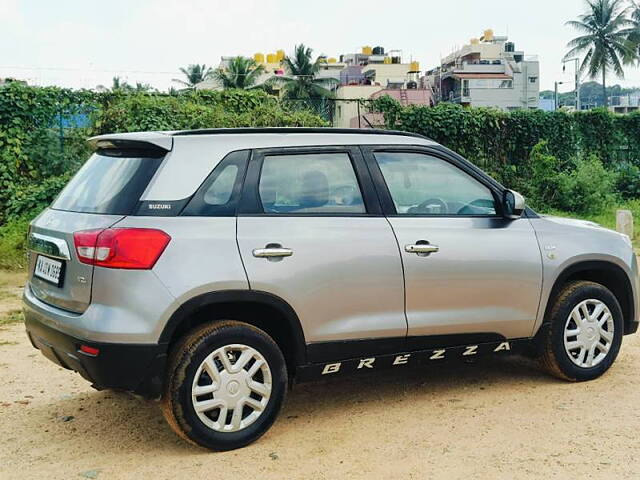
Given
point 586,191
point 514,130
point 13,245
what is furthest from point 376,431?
point 514,130

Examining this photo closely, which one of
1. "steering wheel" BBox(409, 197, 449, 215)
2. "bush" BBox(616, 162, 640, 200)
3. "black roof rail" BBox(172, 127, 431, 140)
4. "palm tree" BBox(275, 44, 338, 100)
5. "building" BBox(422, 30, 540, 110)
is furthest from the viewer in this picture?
"building" BBox(422, 30, 540, 110)

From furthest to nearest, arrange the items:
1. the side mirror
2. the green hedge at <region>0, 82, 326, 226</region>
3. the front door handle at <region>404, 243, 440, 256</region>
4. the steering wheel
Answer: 1. the green hedge at <region>0, 82, 326, 226</region>
2. the side mirror
3. the steering wheel
4. the front door handle at <region>404, 243, 440, 256</region>

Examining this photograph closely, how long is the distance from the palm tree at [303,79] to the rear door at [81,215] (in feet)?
207

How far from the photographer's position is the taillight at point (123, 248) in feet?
15.1

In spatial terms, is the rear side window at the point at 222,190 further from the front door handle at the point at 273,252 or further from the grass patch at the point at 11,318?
the grass patch at the point at 11,318

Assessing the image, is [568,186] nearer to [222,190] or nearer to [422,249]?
[422,249]

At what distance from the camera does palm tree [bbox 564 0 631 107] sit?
276 feet

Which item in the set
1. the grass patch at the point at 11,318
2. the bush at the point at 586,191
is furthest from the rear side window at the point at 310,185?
the bush at the point at 586,191

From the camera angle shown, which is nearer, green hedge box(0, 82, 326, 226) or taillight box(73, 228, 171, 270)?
taillight box(73, 228, 171, 270)

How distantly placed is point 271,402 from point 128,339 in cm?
92

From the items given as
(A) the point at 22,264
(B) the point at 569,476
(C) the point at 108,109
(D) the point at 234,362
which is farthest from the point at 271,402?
(C) the point at 108,109

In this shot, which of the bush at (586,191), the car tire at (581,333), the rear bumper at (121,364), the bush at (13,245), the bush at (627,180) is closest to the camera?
the rear bumper at (121,364)

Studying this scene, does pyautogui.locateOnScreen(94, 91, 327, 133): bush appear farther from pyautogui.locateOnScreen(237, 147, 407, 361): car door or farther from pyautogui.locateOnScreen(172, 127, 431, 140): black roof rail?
pyautogui.locateOnScreen(237, 147, 407, 361): car door

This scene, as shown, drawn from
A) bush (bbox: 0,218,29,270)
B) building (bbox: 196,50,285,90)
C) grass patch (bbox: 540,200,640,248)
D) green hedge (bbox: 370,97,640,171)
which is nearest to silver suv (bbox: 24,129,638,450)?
bush (bbox: 0,218,29,270)
